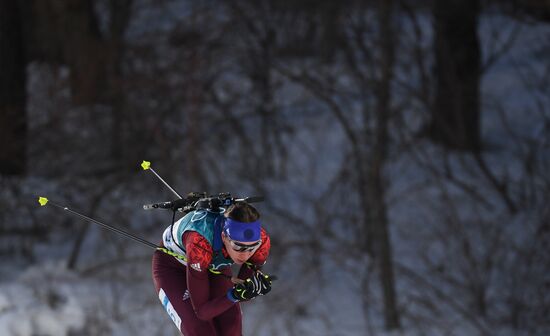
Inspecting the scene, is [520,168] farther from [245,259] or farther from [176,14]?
[245,259]

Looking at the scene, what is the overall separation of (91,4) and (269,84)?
3.82m

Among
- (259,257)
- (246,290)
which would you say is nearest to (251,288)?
(246,290)

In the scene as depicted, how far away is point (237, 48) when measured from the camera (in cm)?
1738

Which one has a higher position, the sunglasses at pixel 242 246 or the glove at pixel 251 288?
the sunglasses at pixel 242 246

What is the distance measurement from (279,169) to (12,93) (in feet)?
16.8

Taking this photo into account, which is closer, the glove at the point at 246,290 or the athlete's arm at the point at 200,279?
the glove at the point at 246,290

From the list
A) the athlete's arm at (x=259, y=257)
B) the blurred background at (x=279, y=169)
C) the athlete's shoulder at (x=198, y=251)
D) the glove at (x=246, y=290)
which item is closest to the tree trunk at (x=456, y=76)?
the blurred background at (x=279, y=169)

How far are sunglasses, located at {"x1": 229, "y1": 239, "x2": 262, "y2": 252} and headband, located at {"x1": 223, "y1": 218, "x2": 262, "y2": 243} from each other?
0.09ft

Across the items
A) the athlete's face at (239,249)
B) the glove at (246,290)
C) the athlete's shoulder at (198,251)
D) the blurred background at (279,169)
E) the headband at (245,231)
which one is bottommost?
the blurred background at (279,169)

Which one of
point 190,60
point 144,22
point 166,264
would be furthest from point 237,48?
point 166,264

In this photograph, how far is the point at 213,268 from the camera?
4484 mm

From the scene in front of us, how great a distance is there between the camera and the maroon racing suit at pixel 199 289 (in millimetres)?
4340

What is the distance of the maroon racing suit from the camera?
4.34 meters

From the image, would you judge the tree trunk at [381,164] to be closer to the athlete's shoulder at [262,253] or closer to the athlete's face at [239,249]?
the athlete's shoulder at [262,253]
